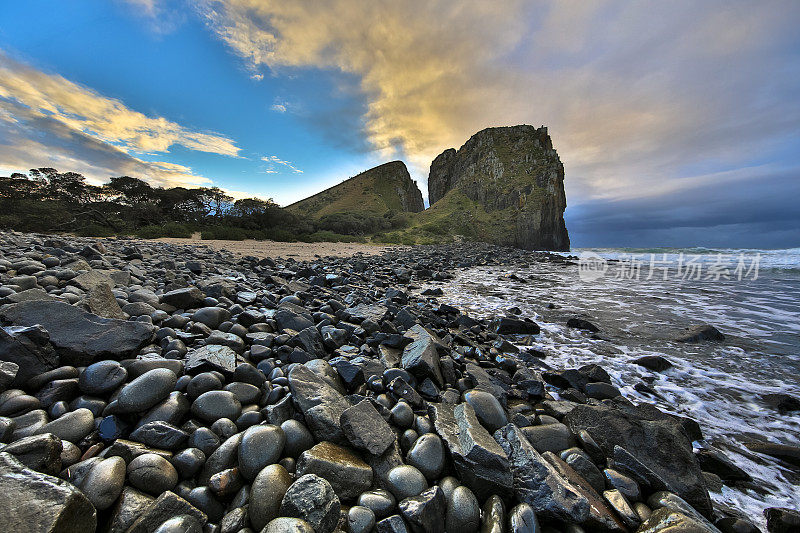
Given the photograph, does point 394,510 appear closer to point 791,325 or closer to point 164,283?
point 164,283

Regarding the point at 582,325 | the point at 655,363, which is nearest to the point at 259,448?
the point at 655,363

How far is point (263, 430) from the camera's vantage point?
1.76 metres

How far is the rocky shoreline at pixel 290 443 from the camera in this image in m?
1.33

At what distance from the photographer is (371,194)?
82875 millimetres

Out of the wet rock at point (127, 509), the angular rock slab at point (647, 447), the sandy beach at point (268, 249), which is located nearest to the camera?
the wet rock at point (127, 509)

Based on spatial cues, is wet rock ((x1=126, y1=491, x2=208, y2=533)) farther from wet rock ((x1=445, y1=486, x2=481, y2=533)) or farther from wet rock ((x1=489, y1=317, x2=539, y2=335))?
wet rock ((x1=489, y1=317, x2=539, y2=335))

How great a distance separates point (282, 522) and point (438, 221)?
2161 inches

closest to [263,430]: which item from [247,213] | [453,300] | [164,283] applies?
[164,283]

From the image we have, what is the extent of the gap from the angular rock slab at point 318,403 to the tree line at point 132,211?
73.2ft

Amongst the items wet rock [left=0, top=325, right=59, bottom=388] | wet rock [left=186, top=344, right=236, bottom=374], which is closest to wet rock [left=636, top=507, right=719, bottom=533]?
wet rock [left=186, top=344, right=236, bottom=374]

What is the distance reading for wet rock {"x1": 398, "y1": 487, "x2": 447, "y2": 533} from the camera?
146cm

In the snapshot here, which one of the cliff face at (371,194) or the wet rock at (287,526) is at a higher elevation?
the cliff face at (371,194)

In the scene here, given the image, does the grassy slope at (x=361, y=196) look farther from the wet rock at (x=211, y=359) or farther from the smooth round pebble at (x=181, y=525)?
the smooth round pebble at (x=181, y=525)

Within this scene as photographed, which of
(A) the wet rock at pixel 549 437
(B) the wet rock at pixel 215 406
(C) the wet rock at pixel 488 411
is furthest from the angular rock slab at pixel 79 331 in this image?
(A) the wet rock at pixel 549 437
